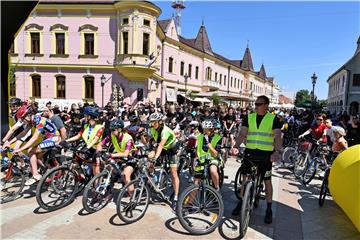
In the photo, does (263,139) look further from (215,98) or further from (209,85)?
(209,85)

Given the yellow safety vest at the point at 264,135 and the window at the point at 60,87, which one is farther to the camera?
the window at the point at 60,87

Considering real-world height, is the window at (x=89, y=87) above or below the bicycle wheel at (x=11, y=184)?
above

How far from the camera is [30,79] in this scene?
2423 centimetres

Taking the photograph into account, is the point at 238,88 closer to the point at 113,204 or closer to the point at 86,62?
the point at 86,62

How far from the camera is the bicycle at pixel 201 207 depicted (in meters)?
3.99

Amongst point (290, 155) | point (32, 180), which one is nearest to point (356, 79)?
point (290, 155)

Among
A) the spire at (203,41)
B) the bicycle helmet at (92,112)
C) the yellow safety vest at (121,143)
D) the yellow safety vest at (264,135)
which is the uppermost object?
the spire at (203,41)

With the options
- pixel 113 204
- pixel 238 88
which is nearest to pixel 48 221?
pixel 113 204

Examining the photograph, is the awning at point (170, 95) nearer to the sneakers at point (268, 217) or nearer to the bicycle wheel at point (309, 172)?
the bicycle wheel at point (309, 172)

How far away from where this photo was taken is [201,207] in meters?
4.32

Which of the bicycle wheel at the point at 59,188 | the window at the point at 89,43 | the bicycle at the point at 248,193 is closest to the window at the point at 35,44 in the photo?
the window at the point at 89,43

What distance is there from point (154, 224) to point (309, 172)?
4.40 metres

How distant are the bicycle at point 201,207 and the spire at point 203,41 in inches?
1432

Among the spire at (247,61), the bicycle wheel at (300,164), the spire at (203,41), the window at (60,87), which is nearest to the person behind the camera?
the bicycle wheel at (300,164)
